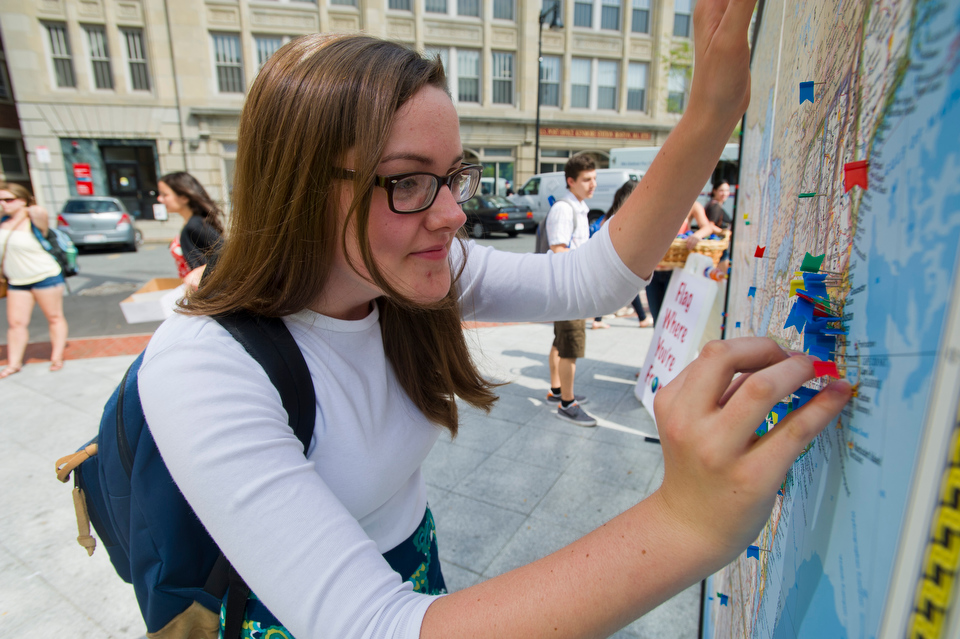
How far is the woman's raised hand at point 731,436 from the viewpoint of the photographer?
473mm

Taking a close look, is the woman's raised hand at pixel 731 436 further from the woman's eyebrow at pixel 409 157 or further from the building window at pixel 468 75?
the building window at pixel 468 75

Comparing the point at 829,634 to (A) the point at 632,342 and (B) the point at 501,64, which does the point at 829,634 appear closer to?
(A) the point at 632,342

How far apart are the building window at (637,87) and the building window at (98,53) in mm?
20471

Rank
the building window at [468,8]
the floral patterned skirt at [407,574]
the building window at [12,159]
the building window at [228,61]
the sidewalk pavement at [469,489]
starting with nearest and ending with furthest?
the floral patterned skirt at [407,574] → the sidewalk pavement at [469,489] → the building window at [228,61] → the building window at [12,159] → the building window at [468,8]

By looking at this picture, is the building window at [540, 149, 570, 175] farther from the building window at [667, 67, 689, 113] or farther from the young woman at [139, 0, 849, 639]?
the young woman at [139, 0, 849, 639]

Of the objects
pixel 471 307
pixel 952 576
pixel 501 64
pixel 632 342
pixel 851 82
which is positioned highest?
pixel 501 64

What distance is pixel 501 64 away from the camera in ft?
73.6

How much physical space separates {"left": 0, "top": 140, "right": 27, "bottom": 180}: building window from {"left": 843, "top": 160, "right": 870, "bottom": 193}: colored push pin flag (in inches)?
1090

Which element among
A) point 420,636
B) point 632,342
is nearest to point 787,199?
point 420,636

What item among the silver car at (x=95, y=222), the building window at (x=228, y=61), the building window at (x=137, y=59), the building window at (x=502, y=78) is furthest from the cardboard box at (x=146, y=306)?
the building window at (x=502, y=78)

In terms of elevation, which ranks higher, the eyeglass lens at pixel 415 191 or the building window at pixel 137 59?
the building window at pixel 137 59

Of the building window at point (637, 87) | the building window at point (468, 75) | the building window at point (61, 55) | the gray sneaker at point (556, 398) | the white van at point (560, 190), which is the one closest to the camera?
the gray sneaker at point (556, 398)

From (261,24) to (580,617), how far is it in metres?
24.0

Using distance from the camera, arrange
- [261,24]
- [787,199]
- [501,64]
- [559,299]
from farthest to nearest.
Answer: [501,64], [261,24], [559,299], [787,199]
